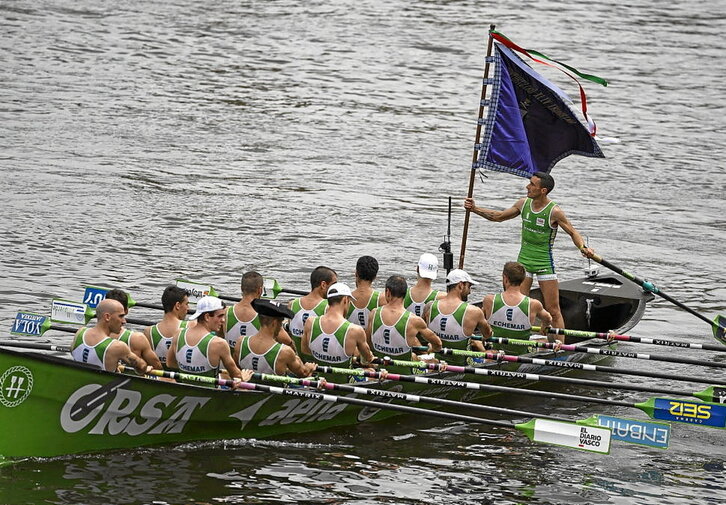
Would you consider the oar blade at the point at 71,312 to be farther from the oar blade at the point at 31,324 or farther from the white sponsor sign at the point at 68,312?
the oar blade at the point at 31,324

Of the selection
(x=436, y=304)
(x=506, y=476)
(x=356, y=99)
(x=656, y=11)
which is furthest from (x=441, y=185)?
(x=656, y=11)

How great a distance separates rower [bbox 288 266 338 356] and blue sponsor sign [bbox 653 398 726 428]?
4.23 metres

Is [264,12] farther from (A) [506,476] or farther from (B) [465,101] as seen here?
(A) [506,476]

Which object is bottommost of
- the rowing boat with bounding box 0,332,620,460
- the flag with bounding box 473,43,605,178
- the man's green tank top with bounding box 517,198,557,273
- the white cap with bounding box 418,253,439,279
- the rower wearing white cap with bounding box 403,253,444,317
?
the rowing boat with bounding box 0,332,620,460

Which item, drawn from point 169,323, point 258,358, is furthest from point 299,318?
point 169,323

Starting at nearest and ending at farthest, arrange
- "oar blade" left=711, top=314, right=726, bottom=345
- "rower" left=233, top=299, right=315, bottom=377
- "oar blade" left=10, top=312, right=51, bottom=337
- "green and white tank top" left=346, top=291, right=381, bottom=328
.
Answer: "rower" left=233, top=299, right=315, bottom=377 → "oar blade" left=10, top=312, right=51, bottom=337 → "green and white tank top" left=346, top=291, right=381, bottom=328 → "oar blade" left=711, top=314, right=726, bottom=345

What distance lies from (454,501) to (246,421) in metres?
2.60

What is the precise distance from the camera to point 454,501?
13.1m

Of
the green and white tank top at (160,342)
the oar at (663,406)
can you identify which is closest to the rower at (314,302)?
the oar at (663,406)

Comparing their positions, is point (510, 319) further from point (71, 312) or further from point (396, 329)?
point (71, 312)

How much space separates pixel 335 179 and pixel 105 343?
1712 cm

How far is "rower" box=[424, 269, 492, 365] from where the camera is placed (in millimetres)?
15688

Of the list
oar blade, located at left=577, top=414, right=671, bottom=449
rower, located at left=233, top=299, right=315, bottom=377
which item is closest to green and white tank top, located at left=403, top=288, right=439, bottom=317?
rower, located at left=233, top=299, right=315, bottom=377

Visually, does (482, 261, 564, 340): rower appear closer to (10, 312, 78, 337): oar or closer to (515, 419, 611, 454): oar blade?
(515, 419, 611, 454): oar blade
